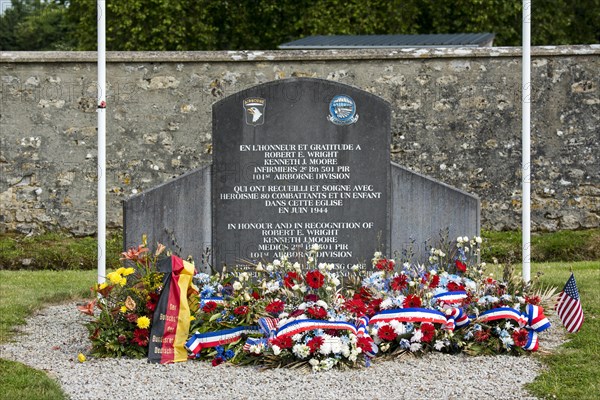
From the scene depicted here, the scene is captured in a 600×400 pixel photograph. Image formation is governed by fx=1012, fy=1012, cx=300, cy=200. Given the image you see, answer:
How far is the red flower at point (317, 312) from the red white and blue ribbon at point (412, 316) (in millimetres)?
409

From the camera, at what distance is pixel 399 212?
8.64 meters

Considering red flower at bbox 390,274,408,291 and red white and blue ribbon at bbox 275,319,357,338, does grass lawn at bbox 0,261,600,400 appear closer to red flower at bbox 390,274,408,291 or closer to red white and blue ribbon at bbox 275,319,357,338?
red flower at bbox 390,274,408,291

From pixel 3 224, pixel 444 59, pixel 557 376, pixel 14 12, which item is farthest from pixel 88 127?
Result: pixel 14 12

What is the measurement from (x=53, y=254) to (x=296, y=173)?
17.9 ft

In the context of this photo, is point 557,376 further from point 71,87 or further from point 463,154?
point 71,87

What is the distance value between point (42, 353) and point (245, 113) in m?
2.59

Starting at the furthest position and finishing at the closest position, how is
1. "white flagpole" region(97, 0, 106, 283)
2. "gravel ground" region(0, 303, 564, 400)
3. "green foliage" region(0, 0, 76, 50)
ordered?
"green foliage" region(0, 0, 76, 50) → "white flagpole" region(97, 0, 106, 283) → "gravel ground" region(0, 303, 564, 400)

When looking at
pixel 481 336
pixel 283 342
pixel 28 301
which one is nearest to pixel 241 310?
pixel 283 342

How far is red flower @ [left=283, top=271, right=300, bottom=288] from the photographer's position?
7762 millimetres

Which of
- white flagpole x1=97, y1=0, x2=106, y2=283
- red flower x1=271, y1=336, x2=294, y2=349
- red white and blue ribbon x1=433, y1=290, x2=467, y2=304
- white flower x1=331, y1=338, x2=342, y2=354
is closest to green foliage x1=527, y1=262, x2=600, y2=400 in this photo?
red white and blue ribbon x1=433, y1=290, x2=467, y2=304

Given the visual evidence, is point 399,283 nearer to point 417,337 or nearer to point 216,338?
point 417,337

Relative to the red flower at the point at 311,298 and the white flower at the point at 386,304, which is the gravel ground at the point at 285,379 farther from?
the red flower at the point at 311,298

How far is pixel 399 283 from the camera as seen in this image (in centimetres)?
780

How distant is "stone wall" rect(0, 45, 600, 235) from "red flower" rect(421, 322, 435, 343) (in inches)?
263
